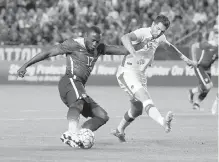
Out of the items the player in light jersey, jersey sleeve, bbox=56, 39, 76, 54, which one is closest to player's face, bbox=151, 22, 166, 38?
the player in light jersey

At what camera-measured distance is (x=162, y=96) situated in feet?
77.9

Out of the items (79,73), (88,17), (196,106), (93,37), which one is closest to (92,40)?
(93,37)

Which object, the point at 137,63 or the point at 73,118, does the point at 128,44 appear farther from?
the point at 73,118

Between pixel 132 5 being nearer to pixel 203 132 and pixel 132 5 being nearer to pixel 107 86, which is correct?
pixel 107 86

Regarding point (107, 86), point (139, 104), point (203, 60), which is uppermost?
point (139, 104)

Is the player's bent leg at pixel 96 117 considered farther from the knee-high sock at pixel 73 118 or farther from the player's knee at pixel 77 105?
the knee-high sock at pixel 73 118

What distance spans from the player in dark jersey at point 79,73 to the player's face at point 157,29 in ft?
2.73

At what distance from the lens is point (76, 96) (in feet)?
37.8

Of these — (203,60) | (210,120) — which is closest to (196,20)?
(203,60)

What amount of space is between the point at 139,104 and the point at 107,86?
15.1 metres

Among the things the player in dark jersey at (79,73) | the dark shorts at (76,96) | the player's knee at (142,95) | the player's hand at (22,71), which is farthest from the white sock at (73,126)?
the player's knee at (142,95)

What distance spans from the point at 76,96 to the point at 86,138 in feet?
2.51

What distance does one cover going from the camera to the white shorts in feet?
40.5

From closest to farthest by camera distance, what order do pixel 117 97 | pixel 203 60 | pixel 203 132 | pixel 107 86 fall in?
pixel 203 132
pixel 203 60
pixel 117 97
pixel 107 86
